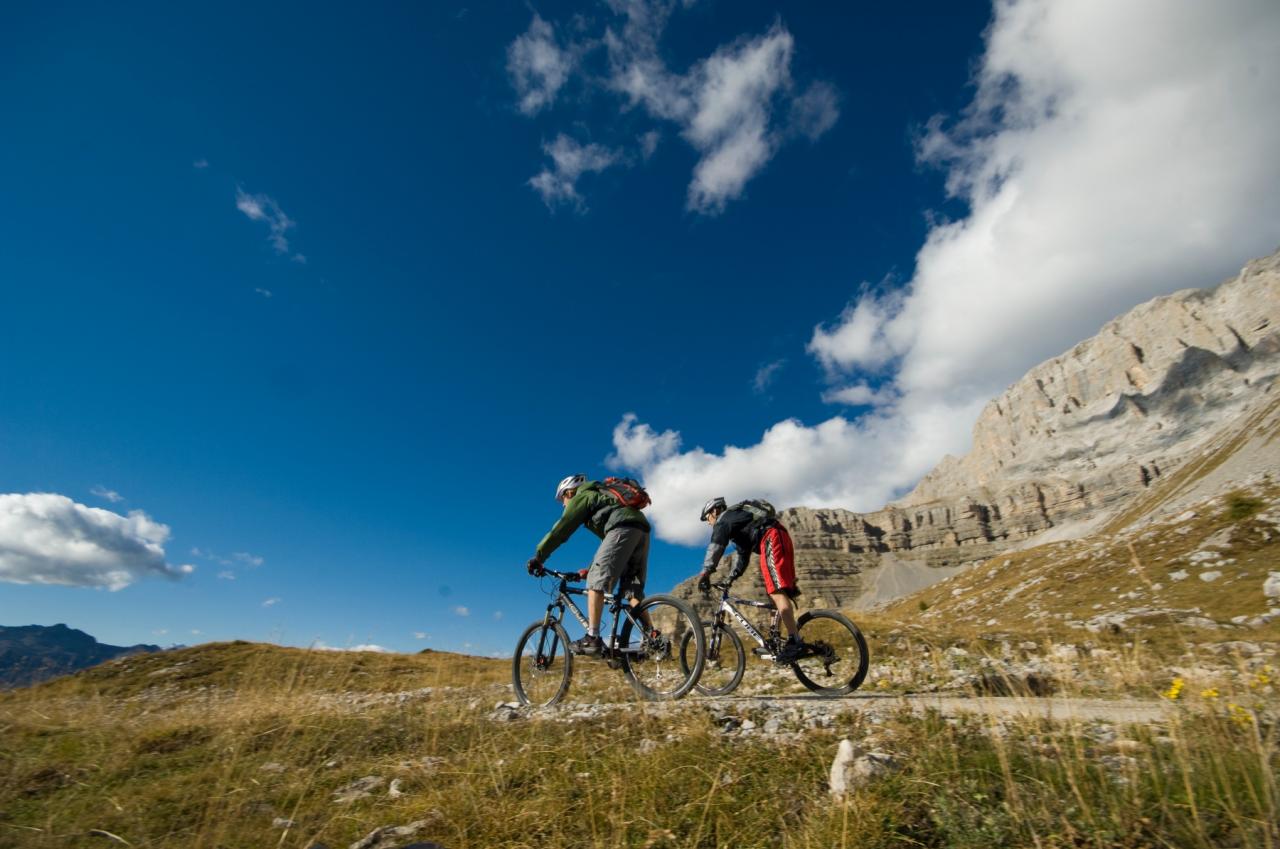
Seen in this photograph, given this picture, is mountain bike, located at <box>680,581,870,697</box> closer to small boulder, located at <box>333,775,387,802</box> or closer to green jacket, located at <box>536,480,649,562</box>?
green jacket, located at <box>536,480,649,562</box>

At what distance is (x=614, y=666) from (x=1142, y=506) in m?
156

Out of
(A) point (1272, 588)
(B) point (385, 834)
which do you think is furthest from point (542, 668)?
(A) point (1272, 588)

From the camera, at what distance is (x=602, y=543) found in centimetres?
775

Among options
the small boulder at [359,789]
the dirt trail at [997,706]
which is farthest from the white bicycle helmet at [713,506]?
the small boulder at [359,789]

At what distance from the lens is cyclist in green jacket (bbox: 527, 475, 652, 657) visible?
7.60 m

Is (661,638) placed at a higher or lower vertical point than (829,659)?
higher

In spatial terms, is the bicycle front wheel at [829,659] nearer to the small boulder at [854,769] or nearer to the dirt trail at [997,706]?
the dirt trail at [997,706]

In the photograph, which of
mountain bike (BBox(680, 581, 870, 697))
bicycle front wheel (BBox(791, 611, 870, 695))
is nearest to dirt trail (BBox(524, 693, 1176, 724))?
bicycle front wheel (BBox(791, 611, 870, 695))

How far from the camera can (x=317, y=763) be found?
16.3 ft

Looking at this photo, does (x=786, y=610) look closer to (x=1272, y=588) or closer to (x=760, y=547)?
(x=760, y=547)

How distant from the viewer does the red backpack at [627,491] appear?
795 centimetres

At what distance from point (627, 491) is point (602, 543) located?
80 centimetres

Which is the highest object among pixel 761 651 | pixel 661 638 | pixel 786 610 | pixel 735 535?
pixel 735 535

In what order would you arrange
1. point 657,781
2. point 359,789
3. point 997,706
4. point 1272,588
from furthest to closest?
point 1272,588
point 997,706
point 359,789
point 657,781
